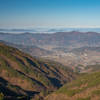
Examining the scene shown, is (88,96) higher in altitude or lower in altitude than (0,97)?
lower

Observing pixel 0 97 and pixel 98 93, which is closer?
pixel 0 97

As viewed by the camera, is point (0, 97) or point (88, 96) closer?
point (0, 97)

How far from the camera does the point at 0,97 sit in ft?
502

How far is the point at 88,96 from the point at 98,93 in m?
12.3

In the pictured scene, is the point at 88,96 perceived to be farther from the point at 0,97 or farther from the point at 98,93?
the point at 0,97

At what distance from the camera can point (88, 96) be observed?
7835 inches

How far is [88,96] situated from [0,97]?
103154 millimetres

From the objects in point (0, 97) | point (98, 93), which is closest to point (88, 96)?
point (98, 93)

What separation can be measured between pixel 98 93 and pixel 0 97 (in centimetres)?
11122

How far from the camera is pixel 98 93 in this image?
196 metres
